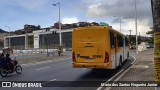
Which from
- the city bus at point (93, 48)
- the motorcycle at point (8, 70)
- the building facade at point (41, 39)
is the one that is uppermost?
the building facade at point (41, 39)

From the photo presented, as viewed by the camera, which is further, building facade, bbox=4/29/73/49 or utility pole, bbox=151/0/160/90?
building facade, bbox=4/29/73/49

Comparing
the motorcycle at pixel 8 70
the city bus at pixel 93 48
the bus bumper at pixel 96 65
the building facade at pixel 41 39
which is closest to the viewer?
the bus bumper at pixel 96 65

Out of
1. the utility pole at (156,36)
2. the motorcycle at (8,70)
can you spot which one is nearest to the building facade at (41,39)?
the motorcycle at (8,70)

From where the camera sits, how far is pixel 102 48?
17672 millimetres

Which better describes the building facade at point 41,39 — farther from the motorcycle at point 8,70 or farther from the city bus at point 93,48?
the city bus at point 93,48

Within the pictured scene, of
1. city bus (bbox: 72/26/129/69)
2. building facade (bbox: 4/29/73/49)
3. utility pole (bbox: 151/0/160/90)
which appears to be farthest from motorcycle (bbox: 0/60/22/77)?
building facade (bbox: 4/29/73/49)

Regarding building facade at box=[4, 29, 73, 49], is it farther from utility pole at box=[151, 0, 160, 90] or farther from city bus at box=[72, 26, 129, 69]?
utility pole at box=[151, 0, 160, 90]

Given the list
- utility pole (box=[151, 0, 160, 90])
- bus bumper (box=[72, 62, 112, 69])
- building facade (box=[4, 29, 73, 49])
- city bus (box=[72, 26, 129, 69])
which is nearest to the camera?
utility pole (box=[151, 0, 160, 90])

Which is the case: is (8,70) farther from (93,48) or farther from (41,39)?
(41,39)

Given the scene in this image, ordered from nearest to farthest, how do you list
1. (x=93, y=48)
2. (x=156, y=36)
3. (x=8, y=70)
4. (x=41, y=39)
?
(x=156, y=36) < (x=93, y=48) < (x=8, y=70) < (x=41, y=39)

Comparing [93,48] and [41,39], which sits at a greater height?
[41,39]

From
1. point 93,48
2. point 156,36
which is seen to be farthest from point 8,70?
point 156,36

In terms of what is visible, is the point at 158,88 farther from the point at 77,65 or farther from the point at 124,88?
the point at 77,65

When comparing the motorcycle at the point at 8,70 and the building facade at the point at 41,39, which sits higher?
the building facade at the point at 41,39
